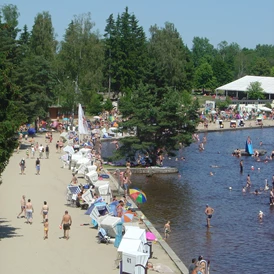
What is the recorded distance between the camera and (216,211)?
32500 mm

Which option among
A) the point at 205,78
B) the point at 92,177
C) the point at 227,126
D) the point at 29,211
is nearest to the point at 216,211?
the point at 92,177

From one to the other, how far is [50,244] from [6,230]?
8.97ft

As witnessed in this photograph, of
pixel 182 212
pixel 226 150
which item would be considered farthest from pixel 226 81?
pixel 182 212

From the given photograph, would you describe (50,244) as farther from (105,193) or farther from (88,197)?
(105,193)

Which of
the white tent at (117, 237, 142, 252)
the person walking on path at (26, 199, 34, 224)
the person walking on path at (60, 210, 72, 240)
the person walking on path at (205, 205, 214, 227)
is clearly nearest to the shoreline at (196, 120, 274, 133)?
the person walking on path at (205, 205, 214, 227)

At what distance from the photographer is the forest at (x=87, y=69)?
4336 centimetres

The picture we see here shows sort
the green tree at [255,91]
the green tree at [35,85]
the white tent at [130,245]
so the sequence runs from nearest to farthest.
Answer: the white tent at [130,245]
the green tree at [35,85]
the green tree at [255,91]

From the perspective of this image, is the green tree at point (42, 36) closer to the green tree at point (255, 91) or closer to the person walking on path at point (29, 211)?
the green tree at point (255, 91)

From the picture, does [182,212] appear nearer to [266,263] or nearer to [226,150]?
[266,263]

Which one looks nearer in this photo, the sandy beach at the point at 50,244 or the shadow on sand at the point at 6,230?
the sandy beach at the point at 50,244

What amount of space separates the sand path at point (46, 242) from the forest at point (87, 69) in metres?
3.27

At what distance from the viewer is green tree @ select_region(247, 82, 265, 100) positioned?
100 m

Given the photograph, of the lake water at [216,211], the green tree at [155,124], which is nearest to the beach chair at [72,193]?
the lake water at [216,211]

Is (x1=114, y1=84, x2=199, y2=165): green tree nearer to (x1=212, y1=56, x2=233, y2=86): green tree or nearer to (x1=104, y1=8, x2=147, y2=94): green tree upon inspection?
(x1=104, y1=8, x2=147, y2=94): green tree
